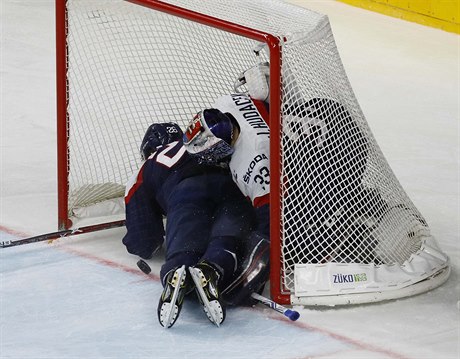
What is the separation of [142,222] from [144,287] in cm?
29

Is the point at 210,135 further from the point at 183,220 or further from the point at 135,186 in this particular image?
the point at 135,186

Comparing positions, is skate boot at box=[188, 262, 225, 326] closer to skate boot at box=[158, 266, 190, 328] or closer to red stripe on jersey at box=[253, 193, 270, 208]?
skate boot at box=[158, 266, 190, 328]

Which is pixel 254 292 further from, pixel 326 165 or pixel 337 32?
pixel 337 32

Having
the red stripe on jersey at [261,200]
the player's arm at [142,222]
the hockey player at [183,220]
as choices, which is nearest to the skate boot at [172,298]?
the hockey player at [183,220]

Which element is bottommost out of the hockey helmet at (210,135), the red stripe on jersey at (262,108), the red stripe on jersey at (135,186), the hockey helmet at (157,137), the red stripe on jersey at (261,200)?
the red stripe on jersey at (135,186)

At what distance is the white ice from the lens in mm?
3434

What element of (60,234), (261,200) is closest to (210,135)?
(261,200)

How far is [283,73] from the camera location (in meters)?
3.53

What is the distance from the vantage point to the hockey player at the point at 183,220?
3.50 meters

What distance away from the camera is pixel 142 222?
13.4ft

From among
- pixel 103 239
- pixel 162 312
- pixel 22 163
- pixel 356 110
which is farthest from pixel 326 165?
pixel 22 163

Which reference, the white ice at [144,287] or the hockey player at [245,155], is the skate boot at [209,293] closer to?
the white ice at [144,287]

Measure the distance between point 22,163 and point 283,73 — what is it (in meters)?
2.06

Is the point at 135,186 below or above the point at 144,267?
above
